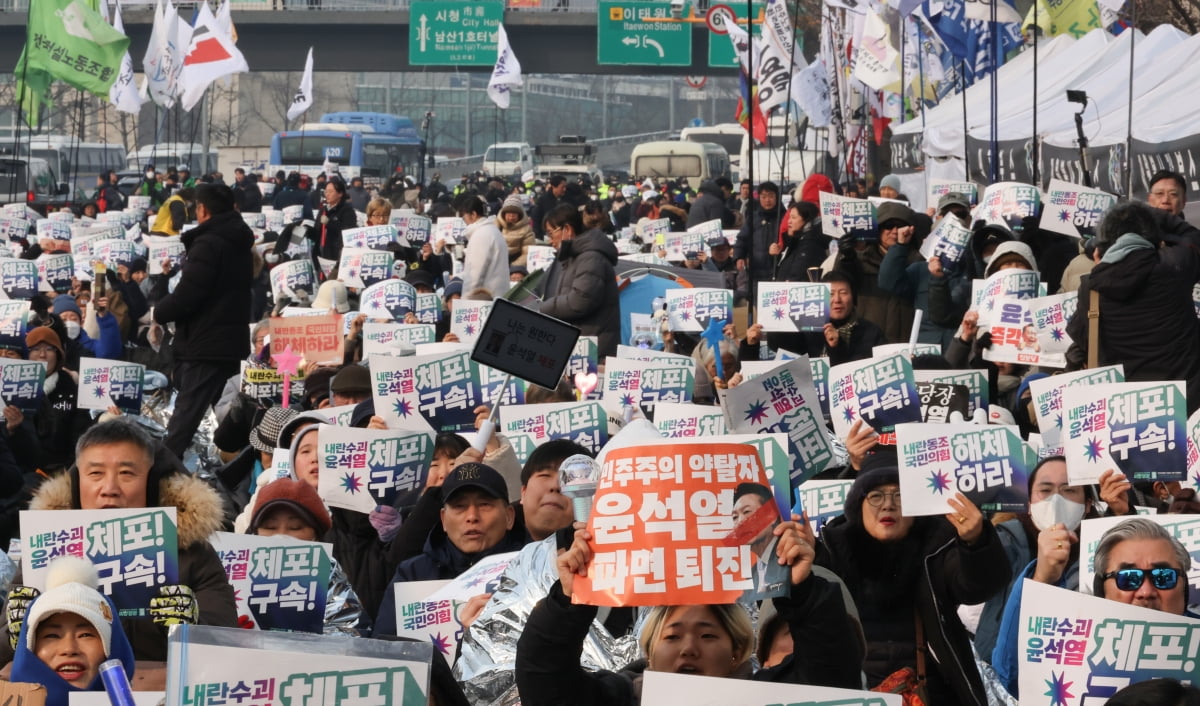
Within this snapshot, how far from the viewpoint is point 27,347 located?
12539 millimetres

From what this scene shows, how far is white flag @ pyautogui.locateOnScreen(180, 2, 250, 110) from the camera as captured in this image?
2961 cm

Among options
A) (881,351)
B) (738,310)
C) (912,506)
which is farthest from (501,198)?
(912,506)

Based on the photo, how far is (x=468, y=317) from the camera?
43.8 feet

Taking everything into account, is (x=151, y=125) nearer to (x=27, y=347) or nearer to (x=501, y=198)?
(x=501, y=198)

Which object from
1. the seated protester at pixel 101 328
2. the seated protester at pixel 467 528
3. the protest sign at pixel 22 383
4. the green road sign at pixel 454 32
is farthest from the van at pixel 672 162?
the seated protester at pixel 467 528

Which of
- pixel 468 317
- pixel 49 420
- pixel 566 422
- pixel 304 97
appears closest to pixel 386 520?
pixel 566 422

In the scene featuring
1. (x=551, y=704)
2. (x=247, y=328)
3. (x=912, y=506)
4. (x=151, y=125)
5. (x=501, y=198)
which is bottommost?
(x=551, y=704)

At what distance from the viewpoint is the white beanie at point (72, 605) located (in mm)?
4641

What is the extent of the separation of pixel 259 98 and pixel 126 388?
95445mm

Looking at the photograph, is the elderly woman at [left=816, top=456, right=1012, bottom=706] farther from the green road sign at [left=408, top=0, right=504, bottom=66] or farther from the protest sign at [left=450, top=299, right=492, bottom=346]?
the green road sign at [left=408, top=0, right=504, bottom=66]

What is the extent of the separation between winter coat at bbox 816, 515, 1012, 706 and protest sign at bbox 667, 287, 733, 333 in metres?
7.52

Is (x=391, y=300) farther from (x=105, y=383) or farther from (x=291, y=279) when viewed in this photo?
(x=291, y=279)

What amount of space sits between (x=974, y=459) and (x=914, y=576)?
0.79 metres

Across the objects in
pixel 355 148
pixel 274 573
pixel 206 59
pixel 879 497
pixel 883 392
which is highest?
pixel 355 148
